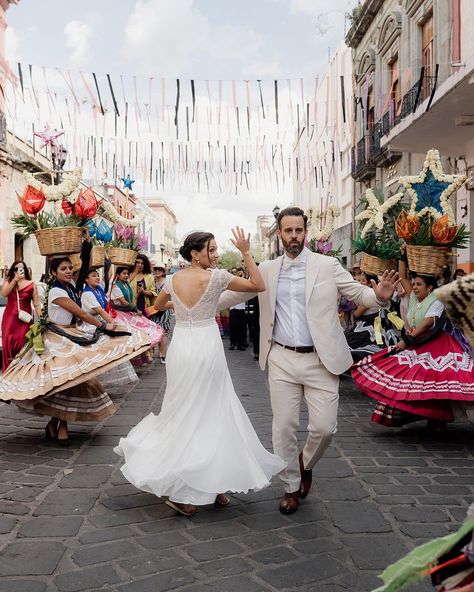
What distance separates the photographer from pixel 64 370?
618 centimetres

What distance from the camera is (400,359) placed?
6820 millimetres

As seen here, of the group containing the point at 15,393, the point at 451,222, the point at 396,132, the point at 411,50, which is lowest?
the point at 15,393

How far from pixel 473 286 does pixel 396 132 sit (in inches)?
546

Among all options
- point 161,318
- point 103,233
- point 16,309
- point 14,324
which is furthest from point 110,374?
point 161,318

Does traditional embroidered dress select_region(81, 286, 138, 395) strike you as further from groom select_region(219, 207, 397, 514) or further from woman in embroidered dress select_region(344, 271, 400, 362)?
groom select_region(219, 207, 397, 514)

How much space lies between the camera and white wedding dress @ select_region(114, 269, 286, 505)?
4.27m

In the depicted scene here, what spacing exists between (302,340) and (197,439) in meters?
1.00

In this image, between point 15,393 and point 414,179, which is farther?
point 414,179

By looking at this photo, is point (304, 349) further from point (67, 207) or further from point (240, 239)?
point (67, 207)

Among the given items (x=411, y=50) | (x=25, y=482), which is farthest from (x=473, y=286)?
(x=411, y=50)

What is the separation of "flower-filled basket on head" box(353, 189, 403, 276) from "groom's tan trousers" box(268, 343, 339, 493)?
341 centimetres

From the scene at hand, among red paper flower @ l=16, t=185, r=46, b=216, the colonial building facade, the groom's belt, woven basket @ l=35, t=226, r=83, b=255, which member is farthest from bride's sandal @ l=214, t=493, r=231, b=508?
the colonial building facade

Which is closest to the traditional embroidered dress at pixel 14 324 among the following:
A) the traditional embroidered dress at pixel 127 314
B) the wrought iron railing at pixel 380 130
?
the traditional embroidered dress at pixel 127 314

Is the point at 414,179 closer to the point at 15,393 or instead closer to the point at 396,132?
the point at 15,393
